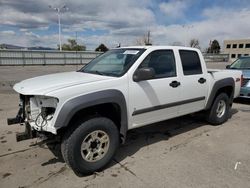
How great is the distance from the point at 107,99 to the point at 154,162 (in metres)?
1.31

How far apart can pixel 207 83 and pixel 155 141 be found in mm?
1671

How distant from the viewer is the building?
78.6m

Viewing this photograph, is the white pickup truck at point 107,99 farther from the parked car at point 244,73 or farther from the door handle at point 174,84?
the parked car at point 244,73

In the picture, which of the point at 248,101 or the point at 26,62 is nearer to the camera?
the point at 248,101

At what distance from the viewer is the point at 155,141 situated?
4.57 meters

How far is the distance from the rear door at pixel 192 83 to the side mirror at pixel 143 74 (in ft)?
3.44

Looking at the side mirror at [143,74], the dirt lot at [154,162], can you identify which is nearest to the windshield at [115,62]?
the side mirror at [143,74]

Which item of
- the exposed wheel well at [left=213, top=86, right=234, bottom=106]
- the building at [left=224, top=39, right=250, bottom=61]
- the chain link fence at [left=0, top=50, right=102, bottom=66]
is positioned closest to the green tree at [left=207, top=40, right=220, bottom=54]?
the building at [left=224, top=39, right=250, bottom=61]

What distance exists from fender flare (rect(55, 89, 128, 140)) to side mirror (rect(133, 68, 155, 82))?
14.6 inches

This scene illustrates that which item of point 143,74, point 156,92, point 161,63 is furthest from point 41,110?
point 161,63

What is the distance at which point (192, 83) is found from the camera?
4.54 meters

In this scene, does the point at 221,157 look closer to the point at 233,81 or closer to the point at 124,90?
the point at 124,90

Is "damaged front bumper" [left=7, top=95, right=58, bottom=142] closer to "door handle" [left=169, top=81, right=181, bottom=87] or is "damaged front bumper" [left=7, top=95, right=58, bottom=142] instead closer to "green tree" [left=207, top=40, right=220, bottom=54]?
"door handle" [left=169, top=81, right=181, bottom=87]

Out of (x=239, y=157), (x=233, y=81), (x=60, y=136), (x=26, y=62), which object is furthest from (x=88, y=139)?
(x=26, y=62)
